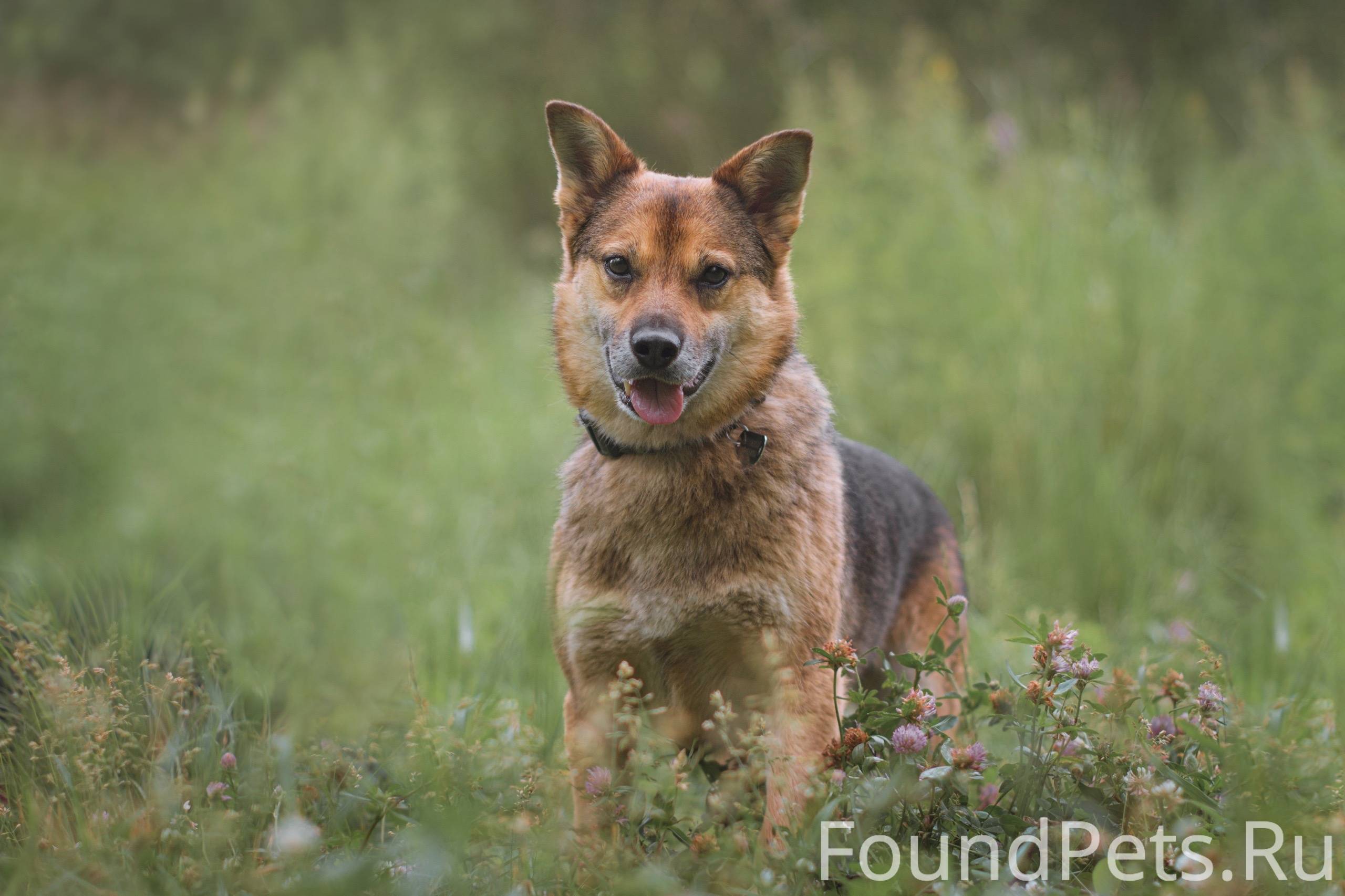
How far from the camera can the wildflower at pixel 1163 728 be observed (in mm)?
2500

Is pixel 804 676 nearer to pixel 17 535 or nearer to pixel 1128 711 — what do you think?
pixel 1128 711

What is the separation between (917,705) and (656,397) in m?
1.10

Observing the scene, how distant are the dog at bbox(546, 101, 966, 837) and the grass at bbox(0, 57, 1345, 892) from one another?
1.34 ft

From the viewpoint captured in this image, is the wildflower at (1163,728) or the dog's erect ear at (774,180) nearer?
the wildflower at (1163,728)

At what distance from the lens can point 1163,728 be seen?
2.57 meters

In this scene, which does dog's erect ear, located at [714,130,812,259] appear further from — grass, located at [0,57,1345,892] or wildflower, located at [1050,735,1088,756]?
wildflower, located at [1050,735,1088,756]

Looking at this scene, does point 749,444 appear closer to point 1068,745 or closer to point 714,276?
point 714,276

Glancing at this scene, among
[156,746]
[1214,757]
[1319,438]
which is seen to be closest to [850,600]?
[1214,757]

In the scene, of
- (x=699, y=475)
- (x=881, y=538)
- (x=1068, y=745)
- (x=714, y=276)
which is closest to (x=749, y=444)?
(x=699, y=475)

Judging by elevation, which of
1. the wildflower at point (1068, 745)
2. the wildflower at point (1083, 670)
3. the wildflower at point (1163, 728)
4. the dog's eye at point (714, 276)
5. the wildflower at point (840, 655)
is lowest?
the wildflower at point (1163, 728)

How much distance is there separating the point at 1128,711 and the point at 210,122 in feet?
31.5

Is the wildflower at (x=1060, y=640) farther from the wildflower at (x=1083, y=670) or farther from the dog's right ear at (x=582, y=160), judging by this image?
the dog's right ear at (x=582, y=160)

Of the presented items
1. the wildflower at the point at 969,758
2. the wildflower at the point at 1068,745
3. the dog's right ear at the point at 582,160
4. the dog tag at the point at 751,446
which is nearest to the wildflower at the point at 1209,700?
the wildflower at the point at 1068,745

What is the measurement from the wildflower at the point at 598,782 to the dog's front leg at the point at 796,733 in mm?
365
